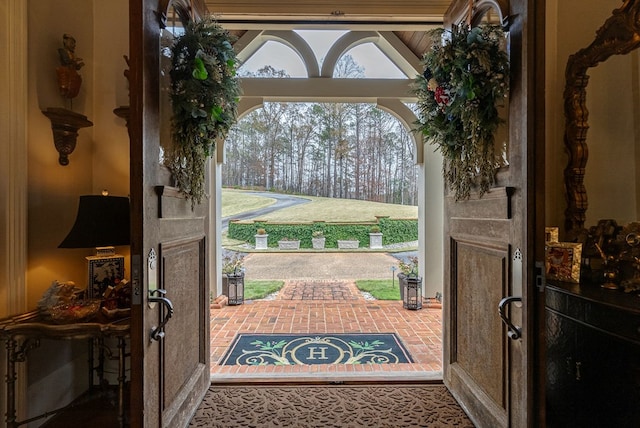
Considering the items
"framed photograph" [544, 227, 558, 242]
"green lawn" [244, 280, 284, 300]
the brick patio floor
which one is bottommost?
"green lawn" [244, 280, 284, 300]

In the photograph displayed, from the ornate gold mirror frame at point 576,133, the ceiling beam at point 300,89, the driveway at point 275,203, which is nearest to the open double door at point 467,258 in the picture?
the ornate gold mirror frame at point 576,133

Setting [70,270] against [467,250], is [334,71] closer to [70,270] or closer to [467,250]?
[467,250]

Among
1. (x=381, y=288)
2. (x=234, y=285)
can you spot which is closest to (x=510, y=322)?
(x=234, y=285)

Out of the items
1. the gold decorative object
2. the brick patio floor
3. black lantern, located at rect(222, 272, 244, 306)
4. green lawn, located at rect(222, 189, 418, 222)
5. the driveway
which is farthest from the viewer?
the driveway

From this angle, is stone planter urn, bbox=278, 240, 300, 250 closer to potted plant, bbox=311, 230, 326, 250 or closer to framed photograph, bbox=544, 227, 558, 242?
potted plant, bbox=311, 230, 326, 250

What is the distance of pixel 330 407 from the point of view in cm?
211

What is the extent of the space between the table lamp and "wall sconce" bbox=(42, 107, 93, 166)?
44 cm

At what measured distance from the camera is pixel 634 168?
186cm

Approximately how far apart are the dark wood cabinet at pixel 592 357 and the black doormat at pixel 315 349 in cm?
149

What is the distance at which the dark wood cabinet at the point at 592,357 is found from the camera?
1312mm

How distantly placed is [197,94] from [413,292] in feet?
13.1

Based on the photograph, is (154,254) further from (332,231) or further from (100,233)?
(332,231)

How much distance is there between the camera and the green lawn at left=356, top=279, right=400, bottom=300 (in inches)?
218

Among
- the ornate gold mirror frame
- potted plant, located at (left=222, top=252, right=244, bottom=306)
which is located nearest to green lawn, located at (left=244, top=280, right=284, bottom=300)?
potted plant, located at (left=222, top=252, right=244, bottom=306)
